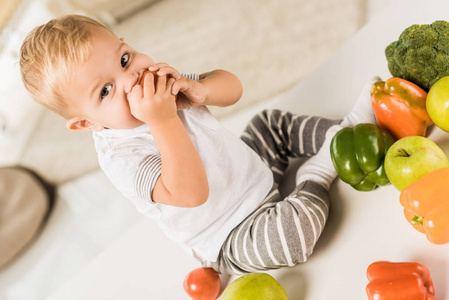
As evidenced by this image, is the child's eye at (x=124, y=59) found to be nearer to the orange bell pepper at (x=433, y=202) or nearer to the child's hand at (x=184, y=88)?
the child's hand at (x=184, y=88)

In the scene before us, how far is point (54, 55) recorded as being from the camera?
93 cm

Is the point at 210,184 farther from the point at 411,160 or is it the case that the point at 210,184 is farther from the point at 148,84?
the point at 411,160

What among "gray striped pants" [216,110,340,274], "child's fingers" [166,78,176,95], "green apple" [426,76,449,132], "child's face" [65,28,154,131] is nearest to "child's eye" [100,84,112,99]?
"child's face" [65,28,154,131]

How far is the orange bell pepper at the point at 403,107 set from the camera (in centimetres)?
102

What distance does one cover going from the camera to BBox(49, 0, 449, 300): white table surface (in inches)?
36.8

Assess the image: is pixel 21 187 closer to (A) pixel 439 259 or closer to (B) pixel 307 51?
(B) pixel 307 51

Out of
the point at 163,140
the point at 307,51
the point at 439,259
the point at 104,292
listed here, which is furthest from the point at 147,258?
the point at 307,51

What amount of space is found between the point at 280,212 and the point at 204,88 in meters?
0.34

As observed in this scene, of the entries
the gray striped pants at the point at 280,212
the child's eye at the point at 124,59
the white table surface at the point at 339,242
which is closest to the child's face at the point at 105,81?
the child's eye at the point at 124,59

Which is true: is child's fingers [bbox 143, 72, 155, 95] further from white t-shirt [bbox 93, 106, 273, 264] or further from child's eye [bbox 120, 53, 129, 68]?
white t-shirt [bbox 93, 106, 273, 264]

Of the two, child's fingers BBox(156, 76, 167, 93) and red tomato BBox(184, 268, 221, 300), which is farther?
red tomato BBox(184, 268, 221, 300)

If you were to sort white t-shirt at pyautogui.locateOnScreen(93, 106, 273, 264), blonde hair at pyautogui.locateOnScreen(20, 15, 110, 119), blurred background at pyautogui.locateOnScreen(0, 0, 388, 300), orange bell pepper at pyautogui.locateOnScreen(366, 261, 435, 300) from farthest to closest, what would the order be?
blurred background at pyautogui.locateOnScreen(0, 0, 388, 300) → white t-shirt at pyautogui.locateOnScreen(93, 106, 273, 264) → blonde hair at pyautogui.locateOnScreen(20, 15, 110, 119) → orange bell pepper at pyautogui.locateOnScreen(366, 261, 435, 300)

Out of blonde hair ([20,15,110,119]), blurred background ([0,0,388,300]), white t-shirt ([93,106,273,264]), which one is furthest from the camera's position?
blurred background ([0,0,388,300])

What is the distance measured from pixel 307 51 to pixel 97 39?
1.30 m
